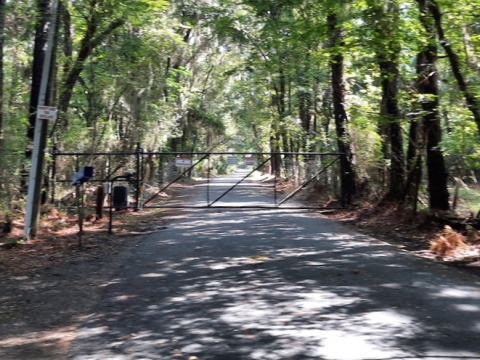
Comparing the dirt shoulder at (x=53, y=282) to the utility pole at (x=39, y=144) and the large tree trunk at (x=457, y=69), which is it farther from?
the large tree trunk at (x=457, y=69)

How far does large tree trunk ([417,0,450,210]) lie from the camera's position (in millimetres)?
13234

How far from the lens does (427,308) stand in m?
6.57

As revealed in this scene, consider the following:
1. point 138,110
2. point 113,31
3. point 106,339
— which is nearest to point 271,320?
point 106,339

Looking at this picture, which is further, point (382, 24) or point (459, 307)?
point (382, 24)

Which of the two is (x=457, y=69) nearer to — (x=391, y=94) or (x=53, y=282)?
(x=391, y=94)

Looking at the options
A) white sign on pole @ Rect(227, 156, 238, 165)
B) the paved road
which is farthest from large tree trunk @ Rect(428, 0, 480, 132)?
white sign on pole @ Rect(227, 156, 238, 165)

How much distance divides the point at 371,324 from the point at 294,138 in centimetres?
2707

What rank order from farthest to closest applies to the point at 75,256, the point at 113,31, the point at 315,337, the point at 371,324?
the point at 113,31
the point at 75,256
the point at 371,324
the point at 315,337

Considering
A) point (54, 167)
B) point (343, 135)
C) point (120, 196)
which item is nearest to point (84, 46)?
point (54, 167)

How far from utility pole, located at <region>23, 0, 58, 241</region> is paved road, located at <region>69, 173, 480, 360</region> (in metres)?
2.62

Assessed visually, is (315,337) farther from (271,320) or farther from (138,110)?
(138,110)

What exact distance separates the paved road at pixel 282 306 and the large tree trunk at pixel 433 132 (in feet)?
10.6

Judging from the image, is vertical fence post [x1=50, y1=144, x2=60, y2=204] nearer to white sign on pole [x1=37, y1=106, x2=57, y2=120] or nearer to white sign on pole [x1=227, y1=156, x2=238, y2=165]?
white sign on pole [x1=37, y1=106, x2=57, y2=120]

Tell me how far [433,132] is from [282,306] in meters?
8.54
